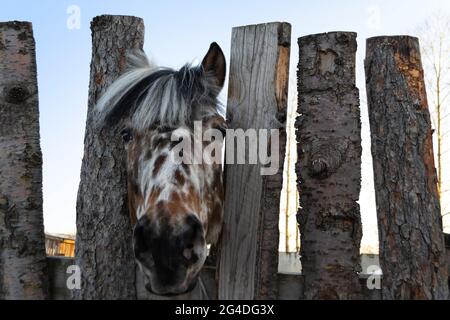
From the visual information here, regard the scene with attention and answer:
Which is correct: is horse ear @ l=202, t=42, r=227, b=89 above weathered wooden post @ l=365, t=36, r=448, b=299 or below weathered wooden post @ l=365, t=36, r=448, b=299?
above

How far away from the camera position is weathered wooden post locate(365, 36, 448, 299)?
269 centimetres

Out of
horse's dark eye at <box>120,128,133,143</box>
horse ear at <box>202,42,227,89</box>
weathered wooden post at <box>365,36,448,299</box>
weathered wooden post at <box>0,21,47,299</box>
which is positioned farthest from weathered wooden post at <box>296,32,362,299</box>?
weathered wooden post at <box>0,21,47,299</box>

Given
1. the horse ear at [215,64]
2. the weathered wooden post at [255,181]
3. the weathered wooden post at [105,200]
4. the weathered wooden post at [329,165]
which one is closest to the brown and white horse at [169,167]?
the horse ear at [215,64]

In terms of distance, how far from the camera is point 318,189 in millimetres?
2945

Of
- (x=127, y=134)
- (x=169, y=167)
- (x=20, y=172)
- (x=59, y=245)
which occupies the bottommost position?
(x=59, y=245)

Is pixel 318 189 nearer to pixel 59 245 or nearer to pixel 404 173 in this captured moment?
pixel 404 173

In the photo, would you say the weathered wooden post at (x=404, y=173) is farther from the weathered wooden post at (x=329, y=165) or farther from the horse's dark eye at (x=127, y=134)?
the horse's dark eye at (x=127, y=134)

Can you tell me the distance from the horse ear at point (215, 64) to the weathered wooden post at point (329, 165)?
48 centimetres

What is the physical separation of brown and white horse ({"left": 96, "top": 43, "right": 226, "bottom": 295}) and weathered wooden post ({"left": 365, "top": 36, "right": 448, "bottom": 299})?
89 centimetres

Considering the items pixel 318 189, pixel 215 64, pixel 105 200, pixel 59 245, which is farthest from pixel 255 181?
pixel 59 245

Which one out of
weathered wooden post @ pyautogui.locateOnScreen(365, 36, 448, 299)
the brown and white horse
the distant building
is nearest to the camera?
the brown and white horse

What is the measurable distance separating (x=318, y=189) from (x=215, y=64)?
947 millimetres

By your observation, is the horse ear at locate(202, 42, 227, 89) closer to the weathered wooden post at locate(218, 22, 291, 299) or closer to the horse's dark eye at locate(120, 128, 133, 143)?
the weathered wooden post at locate(218, 22, 291, 299)
